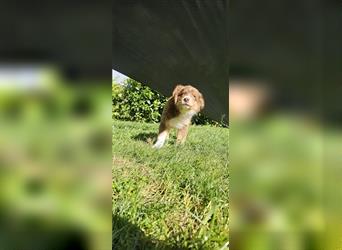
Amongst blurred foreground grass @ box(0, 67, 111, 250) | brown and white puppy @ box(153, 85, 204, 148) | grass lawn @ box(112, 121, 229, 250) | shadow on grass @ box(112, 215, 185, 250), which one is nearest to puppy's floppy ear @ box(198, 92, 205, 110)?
brown and white puppy @ box(153, 85, 204, 148)

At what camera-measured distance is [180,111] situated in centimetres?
213

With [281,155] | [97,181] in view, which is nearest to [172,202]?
[281,155]

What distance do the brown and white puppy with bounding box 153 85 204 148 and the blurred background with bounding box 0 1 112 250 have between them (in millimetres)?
725

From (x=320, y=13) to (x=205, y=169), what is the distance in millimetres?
916

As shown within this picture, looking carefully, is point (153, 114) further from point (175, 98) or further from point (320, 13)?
point (320, 13)

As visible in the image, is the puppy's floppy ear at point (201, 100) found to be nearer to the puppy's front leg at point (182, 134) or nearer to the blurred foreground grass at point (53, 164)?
the puppy's front leg at point (182, 134)

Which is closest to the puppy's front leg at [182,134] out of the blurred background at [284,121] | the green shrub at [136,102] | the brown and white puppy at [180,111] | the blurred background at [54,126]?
the brown and white puppy at [180,111]

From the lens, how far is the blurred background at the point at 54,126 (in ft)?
4.27

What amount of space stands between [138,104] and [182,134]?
269 millimetres

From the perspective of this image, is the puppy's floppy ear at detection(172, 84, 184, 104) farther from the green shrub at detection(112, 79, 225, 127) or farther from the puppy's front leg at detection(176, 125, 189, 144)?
the puppy's front leg at detection(176, 125, 189, 144)

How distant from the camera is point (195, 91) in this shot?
203 cm

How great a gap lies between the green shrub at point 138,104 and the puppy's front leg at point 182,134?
0.23ft

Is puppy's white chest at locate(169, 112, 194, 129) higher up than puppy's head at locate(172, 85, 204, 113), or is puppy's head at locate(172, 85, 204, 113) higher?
puppy's head at locate(172, 85, 204, 113)

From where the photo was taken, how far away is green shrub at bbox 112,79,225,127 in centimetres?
211
